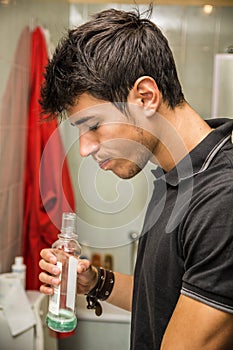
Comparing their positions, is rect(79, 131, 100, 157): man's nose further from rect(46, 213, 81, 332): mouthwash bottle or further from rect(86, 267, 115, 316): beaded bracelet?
rect(86, 267, 115, 316): beaded bracelet

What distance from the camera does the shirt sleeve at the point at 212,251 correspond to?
60cm

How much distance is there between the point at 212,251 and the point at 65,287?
0.85 feet

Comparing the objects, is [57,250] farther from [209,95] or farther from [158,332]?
[209,95]

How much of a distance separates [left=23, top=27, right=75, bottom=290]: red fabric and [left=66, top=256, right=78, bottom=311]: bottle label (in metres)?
0.95

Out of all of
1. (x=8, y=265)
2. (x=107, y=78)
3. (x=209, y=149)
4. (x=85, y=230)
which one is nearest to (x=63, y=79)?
(x=107, y=78)

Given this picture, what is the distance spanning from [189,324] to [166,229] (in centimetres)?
15

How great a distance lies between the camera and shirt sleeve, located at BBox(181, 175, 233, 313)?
60 cm

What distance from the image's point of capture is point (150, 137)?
77 centimetres

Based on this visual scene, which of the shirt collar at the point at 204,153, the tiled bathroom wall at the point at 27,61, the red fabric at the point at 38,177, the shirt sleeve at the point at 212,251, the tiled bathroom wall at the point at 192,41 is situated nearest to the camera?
the shirt sleeve at the point at 212,251

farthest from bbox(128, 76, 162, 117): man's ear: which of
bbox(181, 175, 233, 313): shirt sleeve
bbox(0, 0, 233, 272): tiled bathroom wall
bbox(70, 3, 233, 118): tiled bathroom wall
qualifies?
bbox(70, 3, 233, 118): tiled bathroom wall

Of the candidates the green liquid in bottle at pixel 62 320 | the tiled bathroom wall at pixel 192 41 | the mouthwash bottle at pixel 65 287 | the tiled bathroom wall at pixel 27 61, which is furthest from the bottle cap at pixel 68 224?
the tiled bathroom wall at pixel 192 41

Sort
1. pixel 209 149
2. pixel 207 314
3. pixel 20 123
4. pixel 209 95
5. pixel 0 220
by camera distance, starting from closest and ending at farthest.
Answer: pixel 207 314 → pixel 209 149 → pixel 0 220 → pixel 20 123 → pixel 209 95

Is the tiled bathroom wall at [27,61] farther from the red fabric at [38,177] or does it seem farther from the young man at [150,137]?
the young man at [150,137]

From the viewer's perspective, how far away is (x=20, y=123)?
1.69m
